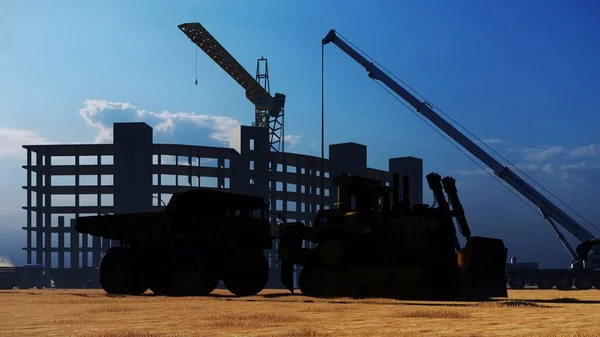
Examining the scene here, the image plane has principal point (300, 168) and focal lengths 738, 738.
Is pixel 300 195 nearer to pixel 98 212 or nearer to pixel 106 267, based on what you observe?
pixel 98 212

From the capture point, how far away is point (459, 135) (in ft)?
191

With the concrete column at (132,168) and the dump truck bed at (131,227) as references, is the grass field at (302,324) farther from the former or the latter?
the concrete column at (132,168)

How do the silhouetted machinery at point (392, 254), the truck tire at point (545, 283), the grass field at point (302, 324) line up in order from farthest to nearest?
the truck tire at point (545, 283) → the silhouetted machinery at point (392, 254) → the grass field at point (302, 324)

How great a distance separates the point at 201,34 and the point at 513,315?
86001mm

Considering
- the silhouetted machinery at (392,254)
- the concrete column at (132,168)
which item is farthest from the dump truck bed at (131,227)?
the concrete column at (132,168)

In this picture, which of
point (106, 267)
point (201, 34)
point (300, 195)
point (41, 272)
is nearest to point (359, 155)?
point (300, 195)

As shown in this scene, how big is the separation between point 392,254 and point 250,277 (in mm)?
5588

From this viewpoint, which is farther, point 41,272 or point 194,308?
point 41,272

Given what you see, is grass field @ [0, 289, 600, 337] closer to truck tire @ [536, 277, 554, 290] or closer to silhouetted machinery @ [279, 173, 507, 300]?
silhouetted machinery @ [279, 173, 507, 300]

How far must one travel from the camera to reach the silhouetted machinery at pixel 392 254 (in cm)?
2194

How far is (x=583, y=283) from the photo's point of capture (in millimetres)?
49375

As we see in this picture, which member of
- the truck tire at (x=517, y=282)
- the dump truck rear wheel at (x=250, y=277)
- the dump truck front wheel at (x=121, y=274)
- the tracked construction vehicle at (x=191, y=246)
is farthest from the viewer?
the truck tire at (x=517, y=282)

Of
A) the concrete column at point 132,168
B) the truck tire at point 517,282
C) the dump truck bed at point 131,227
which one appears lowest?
the truck tire at point 517,282

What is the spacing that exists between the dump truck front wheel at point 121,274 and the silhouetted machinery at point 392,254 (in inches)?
215
